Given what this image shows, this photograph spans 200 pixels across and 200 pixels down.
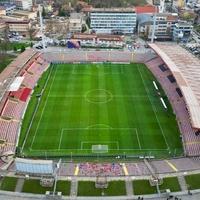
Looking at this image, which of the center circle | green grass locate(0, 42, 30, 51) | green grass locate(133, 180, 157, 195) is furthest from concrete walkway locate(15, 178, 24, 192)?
green grass locate(0, 42, 30, 51)

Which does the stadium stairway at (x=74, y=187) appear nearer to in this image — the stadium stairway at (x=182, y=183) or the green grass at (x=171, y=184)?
the green grass at (x=171, y=184)

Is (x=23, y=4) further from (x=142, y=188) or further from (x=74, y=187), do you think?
(x=142, y=188)

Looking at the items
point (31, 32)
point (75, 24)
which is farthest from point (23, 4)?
point (75, 24)

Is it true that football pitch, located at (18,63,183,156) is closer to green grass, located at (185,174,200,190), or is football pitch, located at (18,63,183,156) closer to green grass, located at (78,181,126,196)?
green grass, located at (185,174,200,190)

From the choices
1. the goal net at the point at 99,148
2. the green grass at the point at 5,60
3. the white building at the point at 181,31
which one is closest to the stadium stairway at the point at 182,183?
the goal net at the point at 99,148

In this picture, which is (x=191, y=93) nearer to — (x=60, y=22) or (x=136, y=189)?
(x=136, y=189)

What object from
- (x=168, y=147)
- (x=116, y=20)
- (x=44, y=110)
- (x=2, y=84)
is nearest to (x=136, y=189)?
(x=168, y=147)
